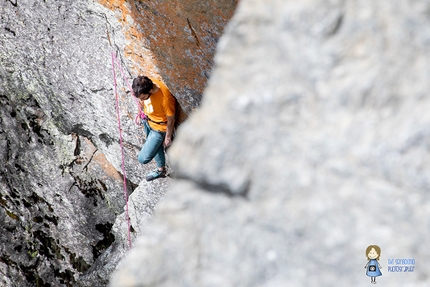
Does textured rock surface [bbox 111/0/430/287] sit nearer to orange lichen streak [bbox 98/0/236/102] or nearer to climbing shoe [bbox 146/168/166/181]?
orange lichen streak [bbox 98/0/236/102]

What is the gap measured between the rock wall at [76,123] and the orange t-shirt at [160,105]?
164 millimetres

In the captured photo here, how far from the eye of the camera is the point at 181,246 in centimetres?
197

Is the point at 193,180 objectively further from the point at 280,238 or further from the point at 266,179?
the point at 280,238

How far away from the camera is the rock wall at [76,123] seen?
16.1ft

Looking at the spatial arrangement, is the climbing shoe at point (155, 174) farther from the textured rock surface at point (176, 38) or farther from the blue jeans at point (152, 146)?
the textured rock surface at point (176, 38)

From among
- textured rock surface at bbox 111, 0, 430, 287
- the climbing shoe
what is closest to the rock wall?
the climbing shoe

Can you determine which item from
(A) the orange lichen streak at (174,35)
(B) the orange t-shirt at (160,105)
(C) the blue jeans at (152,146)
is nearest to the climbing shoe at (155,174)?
(C) the blue jeans at (152,146)

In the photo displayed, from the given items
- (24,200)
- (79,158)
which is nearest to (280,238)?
(79,158)

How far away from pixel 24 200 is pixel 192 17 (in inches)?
203

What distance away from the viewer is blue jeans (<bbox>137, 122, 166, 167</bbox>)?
522 cm

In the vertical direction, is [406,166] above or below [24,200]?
above

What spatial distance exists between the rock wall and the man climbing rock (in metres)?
0.23

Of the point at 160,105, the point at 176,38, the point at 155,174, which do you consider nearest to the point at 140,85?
the point at 160,105

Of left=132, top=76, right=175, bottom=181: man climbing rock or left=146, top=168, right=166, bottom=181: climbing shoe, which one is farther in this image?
left=146, top=168, right=166, bottom=181: climbing shoe
